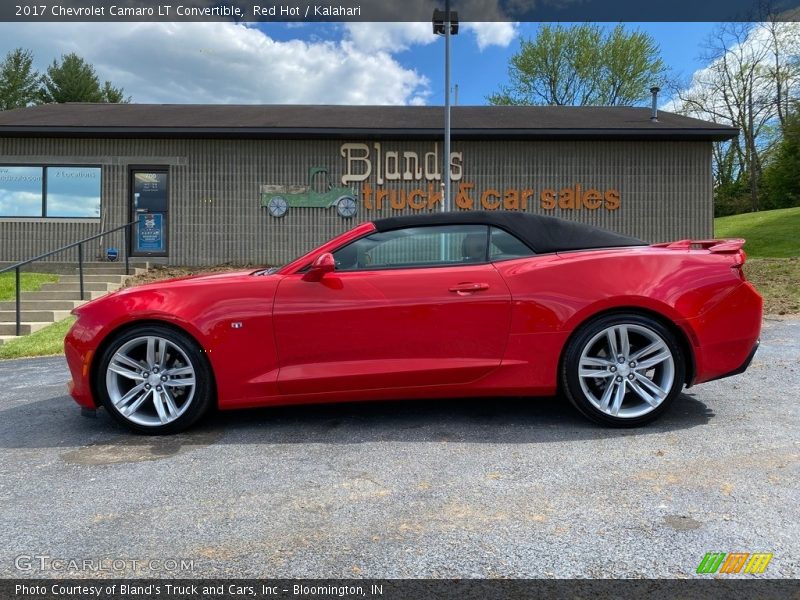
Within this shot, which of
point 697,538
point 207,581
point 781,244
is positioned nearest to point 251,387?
point 207,581

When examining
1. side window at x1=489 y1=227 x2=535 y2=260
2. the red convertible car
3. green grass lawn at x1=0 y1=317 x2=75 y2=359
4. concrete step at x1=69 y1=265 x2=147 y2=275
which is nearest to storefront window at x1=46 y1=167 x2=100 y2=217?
concrete step at x1=69 y1=265 x2=147 y2=275

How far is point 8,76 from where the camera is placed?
Answer: 43938 mm

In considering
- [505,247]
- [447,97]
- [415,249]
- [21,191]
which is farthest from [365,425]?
[21,191]

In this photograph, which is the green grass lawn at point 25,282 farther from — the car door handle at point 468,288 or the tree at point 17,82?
the tree at point 17,82

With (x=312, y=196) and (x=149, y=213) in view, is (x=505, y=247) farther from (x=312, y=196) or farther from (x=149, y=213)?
(x=149, y=213)

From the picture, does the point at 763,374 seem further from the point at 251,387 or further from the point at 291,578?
the point at 291,578

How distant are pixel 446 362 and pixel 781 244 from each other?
1949cm

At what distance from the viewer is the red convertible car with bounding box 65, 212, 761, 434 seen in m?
3.63

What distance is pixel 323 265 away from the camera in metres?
3.68

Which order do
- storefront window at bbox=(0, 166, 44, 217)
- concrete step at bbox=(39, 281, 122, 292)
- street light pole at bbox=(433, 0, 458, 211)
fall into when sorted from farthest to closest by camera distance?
storefront window at bbox=(0, 166, 44, 217) → street light pole at bbox=(433, 0, 458, 211) → concrete step at bbox=(39, 281, 122, 292)

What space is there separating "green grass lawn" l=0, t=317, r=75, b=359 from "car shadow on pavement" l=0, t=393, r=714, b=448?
3.84 m

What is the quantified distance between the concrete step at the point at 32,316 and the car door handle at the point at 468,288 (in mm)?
8720

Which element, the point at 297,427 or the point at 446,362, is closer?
the point at 446,362

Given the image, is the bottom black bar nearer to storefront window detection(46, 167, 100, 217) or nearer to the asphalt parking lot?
the asphalt parking lot
